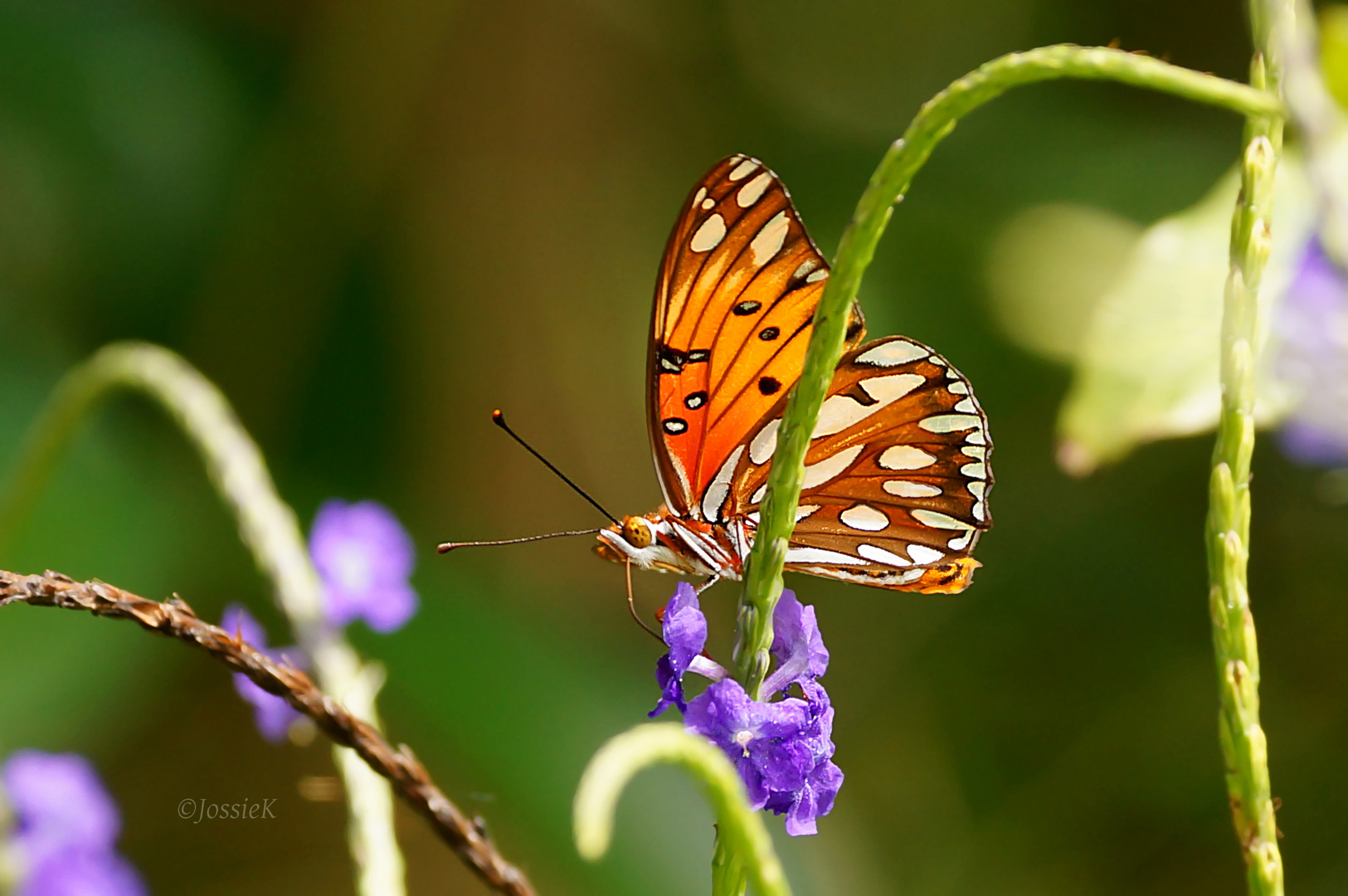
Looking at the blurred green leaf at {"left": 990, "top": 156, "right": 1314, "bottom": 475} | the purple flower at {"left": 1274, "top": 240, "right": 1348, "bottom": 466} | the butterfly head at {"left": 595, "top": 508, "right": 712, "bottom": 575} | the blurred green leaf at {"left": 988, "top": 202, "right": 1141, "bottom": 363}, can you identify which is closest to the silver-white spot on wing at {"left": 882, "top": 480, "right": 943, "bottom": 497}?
the blurred green leaf at {"left": 990, "top": 156, "right": 1314, "bottom": 475}

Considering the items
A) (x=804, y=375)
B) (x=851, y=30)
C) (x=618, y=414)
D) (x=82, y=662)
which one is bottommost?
(x=82, y=662)

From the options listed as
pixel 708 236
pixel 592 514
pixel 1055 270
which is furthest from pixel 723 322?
pixel 592 514

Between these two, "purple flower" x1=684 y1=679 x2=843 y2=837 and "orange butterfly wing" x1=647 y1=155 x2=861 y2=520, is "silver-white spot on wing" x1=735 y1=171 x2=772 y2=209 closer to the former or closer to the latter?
"orange butterfly wing" x1=647 y1=155 x2=861 y2=520

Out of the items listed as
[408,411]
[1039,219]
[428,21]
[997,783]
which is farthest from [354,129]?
[997,783]

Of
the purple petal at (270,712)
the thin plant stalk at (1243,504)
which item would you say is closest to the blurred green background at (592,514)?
the purple petal at (270,712)

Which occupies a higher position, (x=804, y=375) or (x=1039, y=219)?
(x=1039, y=219)

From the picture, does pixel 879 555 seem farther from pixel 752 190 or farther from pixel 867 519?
pixel 752 190

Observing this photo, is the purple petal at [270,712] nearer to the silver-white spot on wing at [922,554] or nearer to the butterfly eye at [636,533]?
the butterfly eye at [636,533]

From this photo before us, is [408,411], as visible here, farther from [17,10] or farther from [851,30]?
[851,30]
